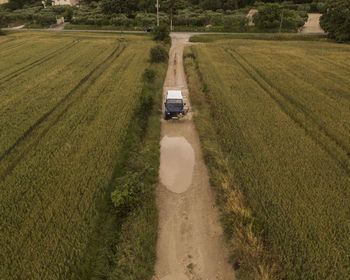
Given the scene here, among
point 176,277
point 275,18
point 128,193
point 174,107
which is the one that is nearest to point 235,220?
point 176,277

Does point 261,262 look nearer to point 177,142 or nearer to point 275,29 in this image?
point 177,142

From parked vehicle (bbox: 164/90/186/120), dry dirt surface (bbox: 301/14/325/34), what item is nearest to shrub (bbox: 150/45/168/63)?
parked vehicle (bbox: 164/90/186/120)

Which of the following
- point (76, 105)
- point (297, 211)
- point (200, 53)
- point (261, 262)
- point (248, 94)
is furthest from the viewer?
point (200, 53)

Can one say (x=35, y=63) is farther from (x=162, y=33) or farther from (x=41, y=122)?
(x=162, y=33)

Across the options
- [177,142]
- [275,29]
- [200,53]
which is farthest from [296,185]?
[275,29]

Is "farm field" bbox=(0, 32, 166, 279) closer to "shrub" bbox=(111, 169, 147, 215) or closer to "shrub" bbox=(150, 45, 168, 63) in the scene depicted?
"shrub" bbox=(111, 169, 147, 215)

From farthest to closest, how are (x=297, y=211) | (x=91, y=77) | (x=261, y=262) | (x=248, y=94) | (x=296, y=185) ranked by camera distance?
(x=91, y=77) < (x=248, y=94) < (x=296, y=185) < (x=297, y=211) < (x=261, y=262)

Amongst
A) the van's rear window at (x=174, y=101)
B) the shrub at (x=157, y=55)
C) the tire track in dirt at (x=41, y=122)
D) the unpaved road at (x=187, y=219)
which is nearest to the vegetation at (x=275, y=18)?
the shrub at (x=157, y=55)
